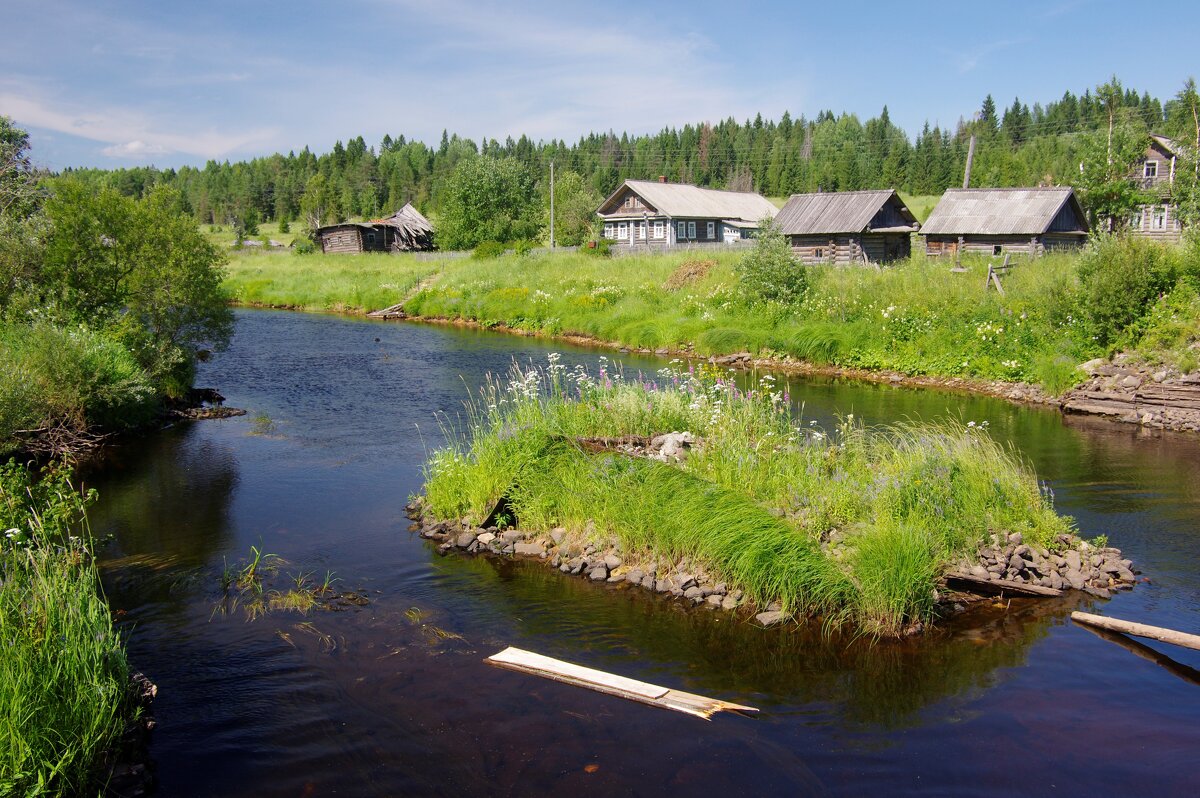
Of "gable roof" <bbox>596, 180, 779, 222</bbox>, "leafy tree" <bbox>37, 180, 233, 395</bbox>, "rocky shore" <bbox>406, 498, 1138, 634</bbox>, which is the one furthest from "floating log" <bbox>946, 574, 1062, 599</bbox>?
"gable roof" <bbox>596, 180, 779, 222</bbox>

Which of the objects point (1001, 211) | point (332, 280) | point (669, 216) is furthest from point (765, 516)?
point (669, 216)

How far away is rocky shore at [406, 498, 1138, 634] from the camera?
11469mm

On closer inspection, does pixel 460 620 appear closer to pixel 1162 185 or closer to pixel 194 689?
pixel 194 689

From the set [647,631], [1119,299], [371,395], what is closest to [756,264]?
[1119,299]

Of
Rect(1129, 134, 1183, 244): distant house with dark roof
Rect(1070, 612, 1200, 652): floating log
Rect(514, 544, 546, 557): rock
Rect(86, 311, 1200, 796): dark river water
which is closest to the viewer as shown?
Rect(86, 311, 1200, 796): dark river water

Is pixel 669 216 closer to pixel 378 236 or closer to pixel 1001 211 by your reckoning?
pixel 1001 211

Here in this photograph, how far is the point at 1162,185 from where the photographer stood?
44531 mm

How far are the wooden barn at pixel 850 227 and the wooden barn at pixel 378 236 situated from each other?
137ft

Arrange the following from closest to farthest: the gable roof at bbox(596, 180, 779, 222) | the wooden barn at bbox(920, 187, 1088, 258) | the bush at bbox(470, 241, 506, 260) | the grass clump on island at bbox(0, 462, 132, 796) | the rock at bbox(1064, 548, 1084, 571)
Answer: the grass clump on island at bbox(0, 462, 132, 796), the rock at bbox(1064, 548, 1084, 571), the wooden barn at bbox(920, 187, 1088, 258), the bush at bbox(470, 241, 506, 260), the gable roof at bbox(596, 180, 779, 222)

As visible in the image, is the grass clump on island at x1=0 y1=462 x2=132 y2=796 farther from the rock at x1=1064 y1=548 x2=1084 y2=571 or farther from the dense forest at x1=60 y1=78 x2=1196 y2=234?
the dense forest at x1=60 y1=78 x2=1196 y2=234

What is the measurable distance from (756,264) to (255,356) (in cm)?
2117

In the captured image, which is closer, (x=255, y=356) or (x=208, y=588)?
(x=208, y=588)

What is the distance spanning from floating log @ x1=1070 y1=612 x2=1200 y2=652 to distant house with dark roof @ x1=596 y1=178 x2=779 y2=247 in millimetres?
54957

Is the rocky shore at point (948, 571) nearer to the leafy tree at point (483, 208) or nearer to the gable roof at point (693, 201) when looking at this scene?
the gable roof at point (693, 201)
